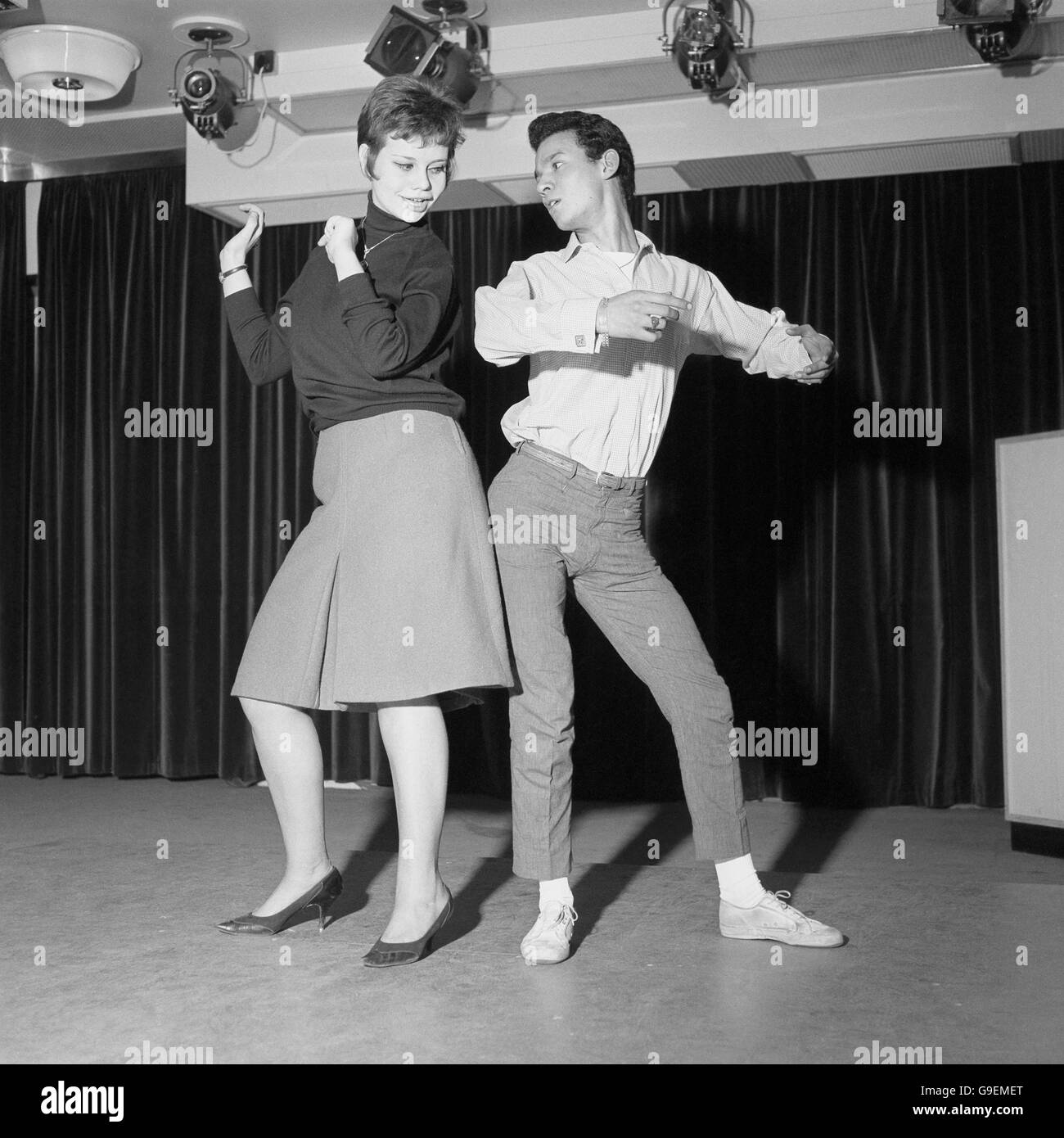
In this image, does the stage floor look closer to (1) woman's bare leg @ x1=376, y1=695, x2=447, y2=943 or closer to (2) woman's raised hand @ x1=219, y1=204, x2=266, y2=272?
(1) woman's bare leg @ x1=376, y1=695, x2=447, y2=943

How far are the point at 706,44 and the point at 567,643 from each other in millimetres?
2175

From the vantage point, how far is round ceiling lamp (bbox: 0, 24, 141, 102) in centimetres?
388

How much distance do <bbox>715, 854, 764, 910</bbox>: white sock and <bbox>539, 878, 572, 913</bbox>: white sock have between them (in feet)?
0.82

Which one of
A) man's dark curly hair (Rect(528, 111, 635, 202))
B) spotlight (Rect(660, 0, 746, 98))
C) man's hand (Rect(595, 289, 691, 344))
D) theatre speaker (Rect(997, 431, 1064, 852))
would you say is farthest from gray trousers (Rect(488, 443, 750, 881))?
spotlight (Rect(660, 0, 746, 98))

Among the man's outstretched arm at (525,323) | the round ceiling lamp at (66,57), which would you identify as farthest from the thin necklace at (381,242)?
the round ceiling lamp at (66,57)

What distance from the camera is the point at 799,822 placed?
3979 mm

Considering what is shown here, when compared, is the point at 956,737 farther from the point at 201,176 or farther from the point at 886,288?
the point at 201,176

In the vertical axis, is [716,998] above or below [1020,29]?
below

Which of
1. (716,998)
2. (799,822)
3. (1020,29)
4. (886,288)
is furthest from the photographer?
(886,288)

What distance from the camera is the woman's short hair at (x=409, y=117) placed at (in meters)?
1.85

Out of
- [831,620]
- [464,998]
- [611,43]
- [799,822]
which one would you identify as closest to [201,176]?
[611,43]

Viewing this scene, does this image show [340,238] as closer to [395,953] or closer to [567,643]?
[567,643]

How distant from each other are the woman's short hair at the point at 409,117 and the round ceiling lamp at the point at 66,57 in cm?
250
